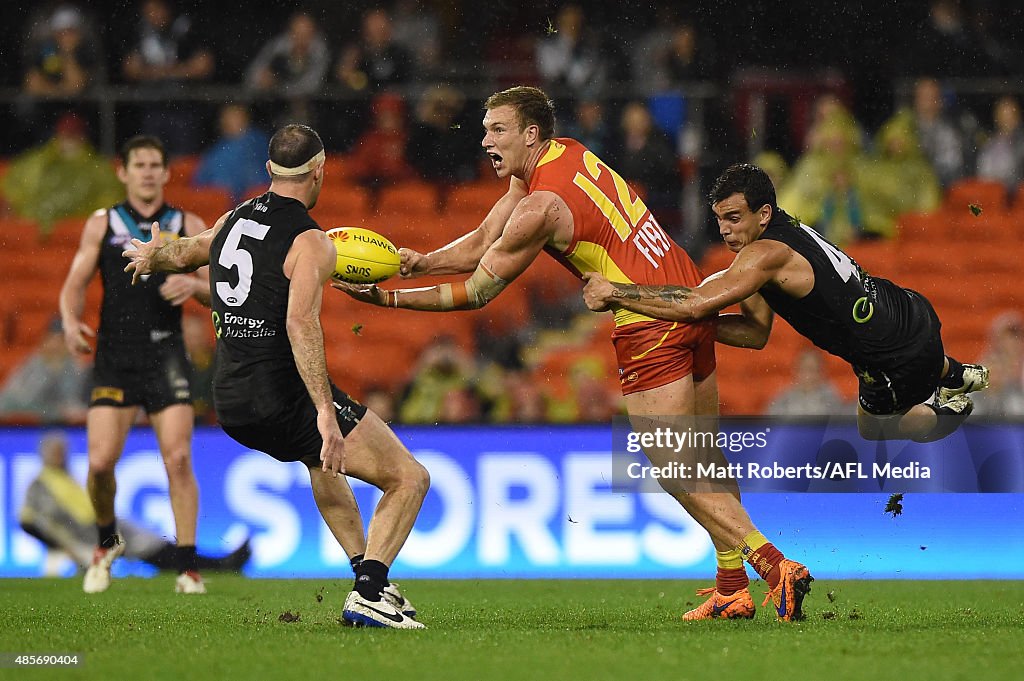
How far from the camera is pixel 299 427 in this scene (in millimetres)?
6445

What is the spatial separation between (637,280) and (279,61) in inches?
325

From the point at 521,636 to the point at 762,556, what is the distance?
134cm

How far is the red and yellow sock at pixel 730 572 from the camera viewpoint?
7.07m

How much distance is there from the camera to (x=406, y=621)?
6344 mm

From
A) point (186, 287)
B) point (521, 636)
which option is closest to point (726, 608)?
point (521, 636)

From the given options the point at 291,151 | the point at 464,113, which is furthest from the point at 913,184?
the point at 291,151

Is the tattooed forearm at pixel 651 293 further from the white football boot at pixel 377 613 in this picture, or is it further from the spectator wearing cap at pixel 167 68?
the spectator wearing cap at pixel 167 68

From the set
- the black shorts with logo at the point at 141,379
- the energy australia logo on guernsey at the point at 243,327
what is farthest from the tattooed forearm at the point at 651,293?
the black shorts with logo at the point at 141,379

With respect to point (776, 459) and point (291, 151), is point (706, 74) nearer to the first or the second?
point (776, 459)

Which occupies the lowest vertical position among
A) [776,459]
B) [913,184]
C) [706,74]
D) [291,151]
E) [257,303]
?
[776,459]

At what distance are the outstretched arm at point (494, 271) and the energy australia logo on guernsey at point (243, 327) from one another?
630mm

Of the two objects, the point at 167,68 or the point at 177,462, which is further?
the point at 167,68

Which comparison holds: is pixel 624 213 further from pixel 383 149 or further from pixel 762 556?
pixel 383 149

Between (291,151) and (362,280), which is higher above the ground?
(291,151)
